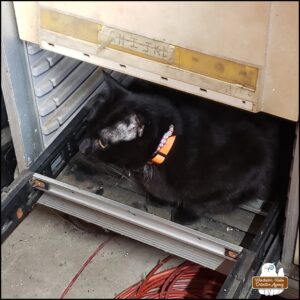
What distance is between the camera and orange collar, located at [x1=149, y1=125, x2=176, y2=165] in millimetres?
1187

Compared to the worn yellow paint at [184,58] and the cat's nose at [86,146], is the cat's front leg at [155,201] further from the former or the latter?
the worn yellow paint at [184,58]

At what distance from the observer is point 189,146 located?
1223 millimetres

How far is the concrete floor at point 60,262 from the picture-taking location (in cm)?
85

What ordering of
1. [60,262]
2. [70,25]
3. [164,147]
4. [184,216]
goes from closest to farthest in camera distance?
[60,262]
[70,25]
[164,147]
[184,216]

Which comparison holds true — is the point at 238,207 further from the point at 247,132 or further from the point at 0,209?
the point at 0,209

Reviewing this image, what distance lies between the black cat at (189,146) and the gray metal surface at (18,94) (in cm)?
16

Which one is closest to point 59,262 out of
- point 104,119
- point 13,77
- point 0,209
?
point 0,209

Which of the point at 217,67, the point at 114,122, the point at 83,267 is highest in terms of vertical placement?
the point at 217,67

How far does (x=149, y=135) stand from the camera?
3.78 ft

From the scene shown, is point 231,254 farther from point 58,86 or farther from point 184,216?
point 58,86

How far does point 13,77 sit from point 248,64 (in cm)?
53

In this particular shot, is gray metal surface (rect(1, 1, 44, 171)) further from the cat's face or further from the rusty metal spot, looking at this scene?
the rusty metal spot

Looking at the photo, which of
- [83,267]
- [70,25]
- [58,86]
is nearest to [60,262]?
[83,267]

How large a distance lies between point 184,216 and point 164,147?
207mm
